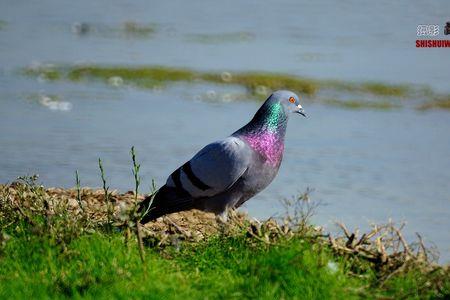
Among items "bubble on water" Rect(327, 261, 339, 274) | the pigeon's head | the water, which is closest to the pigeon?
the pigeon's head

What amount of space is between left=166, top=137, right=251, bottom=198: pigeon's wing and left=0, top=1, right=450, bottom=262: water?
2.59 ft

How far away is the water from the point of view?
30.1 ft

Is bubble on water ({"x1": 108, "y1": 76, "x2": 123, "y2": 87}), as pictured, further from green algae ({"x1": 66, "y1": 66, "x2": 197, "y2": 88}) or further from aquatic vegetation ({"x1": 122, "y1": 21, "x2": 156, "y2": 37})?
aquatic vegetation ({"x1": 122, "y1": 21, "x2": 156, "y2": 37})

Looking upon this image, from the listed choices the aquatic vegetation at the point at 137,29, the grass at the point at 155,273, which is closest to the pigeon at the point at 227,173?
the grass at the point at 155,273

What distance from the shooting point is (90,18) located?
18.5m

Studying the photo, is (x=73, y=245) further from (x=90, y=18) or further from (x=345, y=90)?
(x=90, y=18)

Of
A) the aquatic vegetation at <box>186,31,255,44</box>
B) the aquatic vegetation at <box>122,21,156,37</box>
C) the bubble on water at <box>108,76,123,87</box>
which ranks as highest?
Answer: the aquatic vegetation at <box>122,21,156,37</box>

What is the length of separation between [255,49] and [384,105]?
3.42 m

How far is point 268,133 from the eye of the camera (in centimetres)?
720

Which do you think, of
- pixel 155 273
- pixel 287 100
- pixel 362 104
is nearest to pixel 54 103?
pixel 362 104

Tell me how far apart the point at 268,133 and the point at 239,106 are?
5.57 meters

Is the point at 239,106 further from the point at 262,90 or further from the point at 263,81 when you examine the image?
the point at 263,81

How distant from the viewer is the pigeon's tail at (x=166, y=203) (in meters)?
7.01

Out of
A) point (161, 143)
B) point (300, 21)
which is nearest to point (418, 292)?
point (161, 143)
